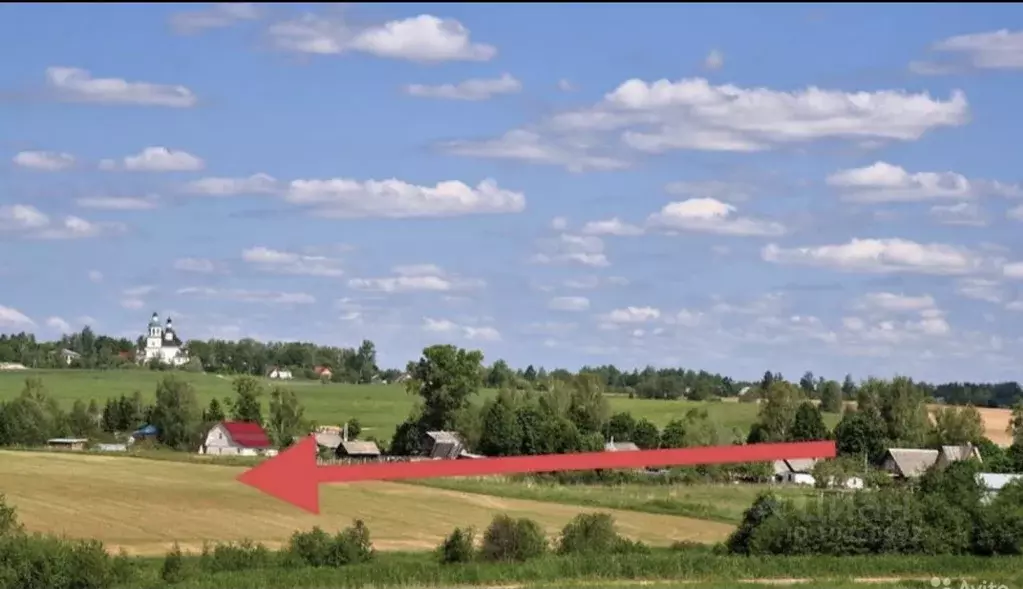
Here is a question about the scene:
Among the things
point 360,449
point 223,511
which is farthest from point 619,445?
point 223,511

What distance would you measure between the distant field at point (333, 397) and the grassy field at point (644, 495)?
49272mm

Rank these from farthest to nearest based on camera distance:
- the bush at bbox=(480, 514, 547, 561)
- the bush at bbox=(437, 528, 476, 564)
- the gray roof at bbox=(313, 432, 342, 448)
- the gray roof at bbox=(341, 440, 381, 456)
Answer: the gray roof at bbox=(313, 432, 342, 448) < the gray roof at bbox=(341, 440, 381, 456) < the bush at bbox=(437, 528, 476, 564) < the bush at bbox=(480, 514, 547, 561)

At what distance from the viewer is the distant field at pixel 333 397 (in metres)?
150

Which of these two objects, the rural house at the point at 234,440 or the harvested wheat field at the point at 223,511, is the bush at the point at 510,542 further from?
the rural house at the point at 234,440

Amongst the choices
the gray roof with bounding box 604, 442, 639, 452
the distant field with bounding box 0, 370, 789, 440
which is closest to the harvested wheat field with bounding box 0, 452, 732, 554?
the gray roof with bounding box 604, 442, 639, 452

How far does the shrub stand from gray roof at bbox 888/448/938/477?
67.7 meters

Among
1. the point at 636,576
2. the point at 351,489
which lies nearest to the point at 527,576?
the point at 636,576

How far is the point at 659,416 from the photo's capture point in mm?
155375

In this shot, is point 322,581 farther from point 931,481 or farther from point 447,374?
point 447,374

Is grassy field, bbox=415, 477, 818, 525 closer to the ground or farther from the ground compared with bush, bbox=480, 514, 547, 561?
farther from the ground

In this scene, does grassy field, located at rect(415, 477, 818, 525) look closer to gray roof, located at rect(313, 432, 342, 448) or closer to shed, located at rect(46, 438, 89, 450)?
gray roof, located at rect(313, 432, 342, 448)

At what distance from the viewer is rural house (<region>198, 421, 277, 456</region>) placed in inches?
4673

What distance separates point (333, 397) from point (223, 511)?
101780mm

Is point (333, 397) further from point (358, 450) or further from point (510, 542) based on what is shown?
point (510, 542)
